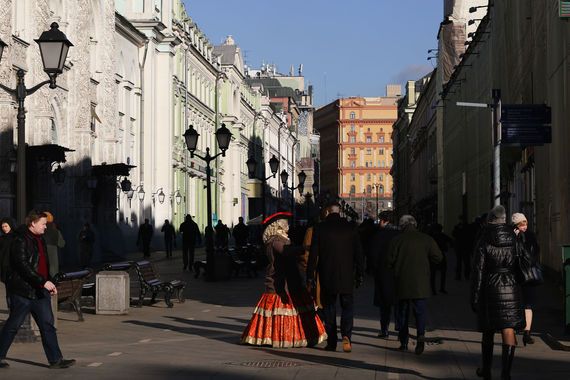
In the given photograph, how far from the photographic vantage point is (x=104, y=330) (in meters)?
17.9

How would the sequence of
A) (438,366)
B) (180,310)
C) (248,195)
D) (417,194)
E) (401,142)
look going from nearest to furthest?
A: 1. (438,366)
2. (180,310)
3. (248,195)
4. (417,194)
5. (401,142)

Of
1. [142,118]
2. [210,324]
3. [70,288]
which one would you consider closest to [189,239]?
[70,288]

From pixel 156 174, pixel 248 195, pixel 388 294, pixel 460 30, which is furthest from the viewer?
pixel 248 195

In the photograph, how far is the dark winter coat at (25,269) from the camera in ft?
41.4

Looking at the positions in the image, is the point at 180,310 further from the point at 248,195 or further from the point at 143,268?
the point at 248,195

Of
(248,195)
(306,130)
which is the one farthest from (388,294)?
(306,130)

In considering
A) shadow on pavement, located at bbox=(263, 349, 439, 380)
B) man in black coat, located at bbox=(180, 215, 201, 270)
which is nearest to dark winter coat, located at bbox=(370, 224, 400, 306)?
shadow on pavement, located at bbox=(263, 349, 439, 380)

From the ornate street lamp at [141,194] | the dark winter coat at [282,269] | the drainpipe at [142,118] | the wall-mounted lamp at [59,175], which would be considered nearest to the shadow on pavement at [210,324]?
the dark winter coat at [282,269]

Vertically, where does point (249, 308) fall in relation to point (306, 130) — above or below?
below

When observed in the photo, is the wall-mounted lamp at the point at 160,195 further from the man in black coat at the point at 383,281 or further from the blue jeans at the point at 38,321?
the blue jeans at the point at 38,321

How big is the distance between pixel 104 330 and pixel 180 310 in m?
4.25

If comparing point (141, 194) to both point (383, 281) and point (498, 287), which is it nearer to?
point (383, 281)

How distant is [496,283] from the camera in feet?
36.0

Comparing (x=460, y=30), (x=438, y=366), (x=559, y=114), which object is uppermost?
(x=460, y=30)
